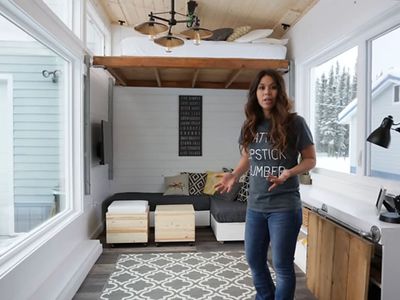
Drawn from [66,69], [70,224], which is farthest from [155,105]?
[70,224]

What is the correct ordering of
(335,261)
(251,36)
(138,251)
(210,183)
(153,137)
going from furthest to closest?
(153,137), (210,183), (251,36), (138,251), (335,261)

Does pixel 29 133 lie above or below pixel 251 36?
below

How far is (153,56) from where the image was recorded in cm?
374

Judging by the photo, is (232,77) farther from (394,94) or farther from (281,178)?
(281,178)

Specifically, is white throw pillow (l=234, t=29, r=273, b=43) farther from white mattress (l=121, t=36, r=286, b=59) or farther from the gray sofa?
the gray sofa

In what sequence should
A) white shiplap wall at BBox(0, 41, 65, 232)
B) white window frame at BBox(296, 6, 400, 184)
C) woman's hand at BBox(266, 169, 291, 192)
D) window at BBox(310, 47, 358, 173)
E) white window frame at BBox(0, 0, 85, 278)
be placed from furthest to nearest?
window at BBox(310, 47, 358, 173) → white window frame at BBox(296, 6, 400, 184) → white shiplap wall at BBox(0, 41, 65, 232) → white window frame at BBox(0, 0, 85, 278) → woman's hand at BBox(266, 169, 291, 192)

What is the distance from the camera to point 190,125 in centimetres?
530

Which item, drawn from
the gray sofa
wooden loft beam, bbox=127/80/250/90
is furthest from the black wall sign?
the gray sofa

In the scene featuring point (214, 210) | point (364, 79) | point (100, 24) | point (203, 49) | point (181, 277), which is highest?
point (100, 24)

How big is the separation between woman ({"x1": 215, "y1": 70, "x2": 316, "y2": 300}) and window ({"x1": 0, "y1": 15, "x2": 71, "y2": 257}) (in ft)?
5.19

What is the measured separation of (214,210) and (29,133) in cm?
241

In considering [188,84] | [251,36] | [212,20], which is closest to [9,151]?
[251,36]

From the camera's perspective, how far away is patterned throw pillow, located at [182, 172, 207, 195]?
16.2 ft

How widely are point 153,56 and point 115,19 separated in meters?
1.39
